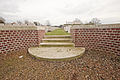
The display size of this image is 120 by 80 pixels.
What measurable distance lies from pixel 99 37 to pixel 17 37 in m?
5.14

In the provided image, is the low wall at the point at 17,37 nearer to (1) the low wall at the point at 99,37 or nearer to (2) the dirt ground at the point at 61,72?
(2) the dirt ground at the point at 61,72

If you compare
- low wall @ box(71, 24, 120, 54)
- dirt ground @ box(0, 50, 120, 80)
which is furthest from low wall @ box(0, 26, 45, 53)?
low wall @ box(71, 24, 120, 54)

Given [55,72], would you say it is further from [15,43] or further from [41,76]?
[15,43]

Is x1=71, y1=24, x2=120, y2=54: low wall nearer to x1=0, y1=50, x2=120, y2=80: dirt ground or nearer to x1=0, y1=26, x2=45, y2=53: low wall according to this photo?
x1=0, y1=50, x2=120, y2=80: dirt ground

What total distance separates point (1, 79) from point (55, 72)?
5.83 feet

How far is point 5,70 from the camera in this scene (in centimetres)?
239

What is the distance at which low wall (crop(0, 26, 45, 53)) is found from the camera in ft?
11.8

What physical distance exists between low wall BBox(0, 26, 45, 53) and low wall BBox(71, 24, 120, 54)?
3068mm

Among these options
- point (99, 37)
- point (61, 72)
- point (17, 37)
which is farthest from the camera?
point (17, 37)

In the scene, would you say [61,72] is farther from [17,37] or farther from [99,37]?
[17,37]

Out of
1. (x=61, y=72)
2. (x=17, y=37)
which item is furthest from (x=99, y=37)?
(x=17, y=37)

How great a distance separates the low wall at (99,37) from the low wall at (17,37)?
3.07 meters

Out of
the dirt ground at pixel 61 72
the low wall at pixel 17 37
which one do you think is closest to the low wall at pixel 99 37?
the dirt ground at pixel 61 72

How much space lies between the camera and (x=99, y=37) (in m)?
3.59
